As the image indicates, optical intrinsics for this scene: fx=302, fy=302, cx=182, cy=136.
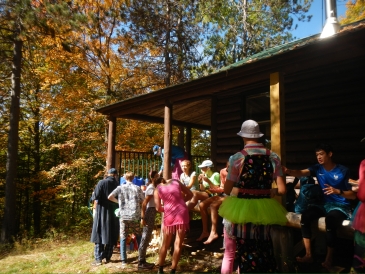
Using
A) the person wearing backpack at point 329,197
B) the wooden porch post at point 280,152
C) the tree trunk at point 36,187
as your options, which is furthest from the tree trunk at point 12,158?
the person wearing backpack at point 329,197

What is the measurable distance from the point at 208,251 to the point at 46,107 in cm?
1224

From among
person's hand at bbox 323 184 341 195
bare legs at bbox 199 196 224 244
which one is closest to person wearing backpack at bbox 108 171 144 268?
bare legs at bbox 199 196 224 244

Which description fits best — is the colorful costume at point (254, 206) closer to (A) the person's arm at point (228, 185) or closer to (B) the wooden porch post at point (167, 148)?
(A) the person's arm at point (228, 185)

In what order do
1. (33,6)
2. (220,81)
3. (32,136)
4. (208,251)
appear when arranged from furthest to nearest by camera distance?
1. (32,136)
2. (33,6)
3. (208,251)
4. (220,81)

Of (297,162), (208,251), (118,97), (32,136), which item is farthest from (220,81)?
(32,136)

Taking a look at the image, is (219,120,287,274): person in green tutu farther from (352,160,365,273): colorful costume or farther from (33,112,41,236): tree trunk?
(33,112,41,236): tree trunk

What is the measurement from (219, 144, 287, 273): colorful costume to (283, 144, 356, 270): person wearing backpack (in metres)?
0.71

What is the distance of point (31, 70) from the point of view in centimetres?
1565

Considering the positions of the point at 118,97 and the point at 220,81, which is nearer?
the point at 220,81

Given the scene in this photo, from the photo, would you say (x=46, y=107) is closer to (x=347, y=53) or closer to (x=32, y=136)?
(x=32, y=136)

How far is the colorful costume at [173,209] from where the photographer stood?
206 inches

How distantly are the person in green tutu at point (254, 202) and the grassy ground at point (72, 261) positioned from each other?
2.69m

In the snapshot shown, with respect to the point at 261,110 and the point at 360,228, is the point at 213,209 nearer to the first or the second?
the point at 360,228

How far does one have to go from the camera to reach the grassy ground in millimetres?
6145
